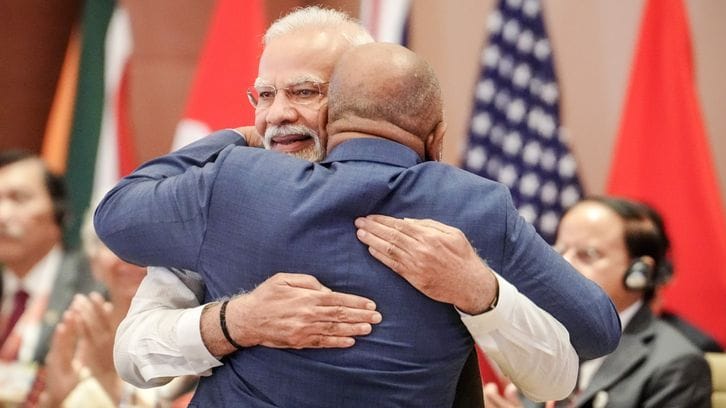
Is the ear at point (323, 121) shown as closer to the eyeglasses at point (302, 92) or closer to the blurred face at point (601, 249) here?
the eyeglasses at point (302, 92)

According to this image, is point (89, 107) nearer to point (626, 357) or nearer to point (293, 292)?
point (626, 357)

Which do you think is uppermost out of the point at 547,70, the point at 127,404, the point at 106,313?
the point at 547,70

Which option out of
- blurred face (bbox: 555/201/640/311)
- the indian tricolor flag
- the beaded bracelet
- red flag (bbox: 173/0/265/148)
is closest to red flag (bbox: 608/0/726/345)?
blurred face (bbox: 555/201/640/311)

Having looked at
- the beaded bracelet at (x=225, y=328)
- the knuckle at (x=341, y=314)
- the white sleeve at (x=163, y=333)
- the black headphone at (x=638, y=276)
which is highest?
the knuckle at (x=341, y=314)

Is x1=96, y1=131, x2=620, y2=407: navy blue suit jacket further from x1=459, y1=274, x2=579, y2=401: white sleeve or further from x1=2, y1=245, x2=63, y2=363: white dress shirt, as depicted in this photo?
x1=2, y1=245, x2=63, y2=363: white dress shirt

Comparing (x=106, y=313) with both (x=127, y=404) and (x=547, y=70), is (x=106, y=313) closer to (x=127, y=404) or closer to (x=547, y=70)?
(x=127, y=404)

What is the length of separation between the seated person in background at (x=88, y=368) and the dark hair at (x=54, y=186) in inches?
74.3

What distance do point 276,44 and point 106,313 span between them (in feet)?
4.01

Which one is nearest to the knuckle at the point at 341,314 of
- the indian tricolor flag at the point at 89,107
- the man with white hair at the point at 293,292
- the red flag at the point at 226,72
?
the man with white hair at the point at 293,292

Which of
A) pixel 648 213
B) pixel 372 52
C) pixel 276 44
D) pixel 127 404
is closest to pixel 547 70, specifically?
pixel 648 213

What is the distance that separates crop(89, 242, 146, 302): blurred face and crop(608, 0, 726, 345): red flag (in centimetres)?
230

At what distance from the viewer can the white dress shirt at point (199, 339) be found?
1.81 meters


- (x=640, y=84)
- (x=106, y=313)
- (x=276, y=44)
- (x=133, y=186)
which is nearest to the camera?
(x=133, y=186)

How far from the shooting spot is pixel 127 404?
3273 mm
